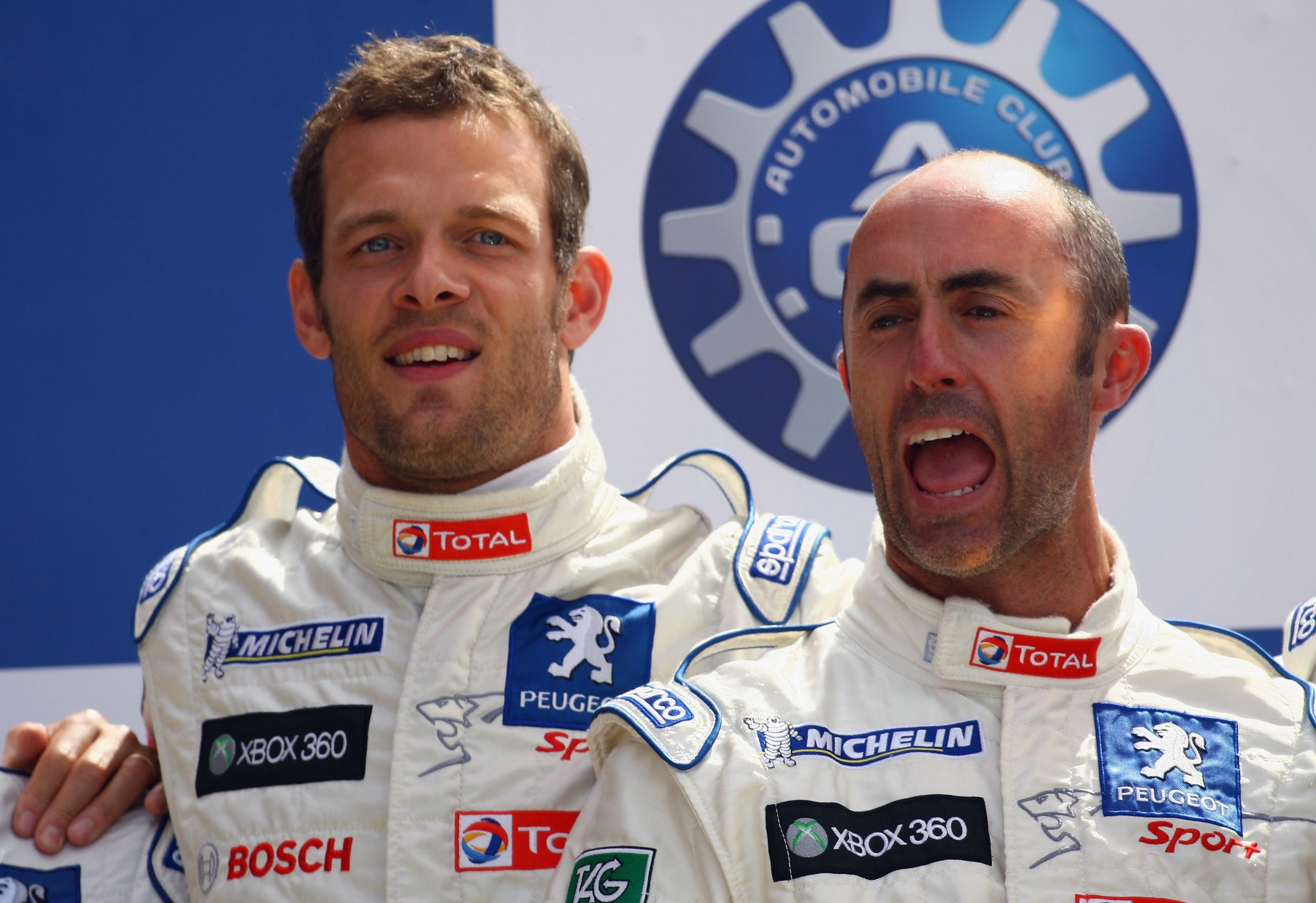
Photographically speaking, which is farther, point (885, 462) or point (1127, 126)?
point (1127, 126)

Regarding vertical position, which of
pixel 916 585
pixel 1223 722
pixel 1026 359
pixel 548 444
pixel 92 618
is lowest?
pixel 92 618

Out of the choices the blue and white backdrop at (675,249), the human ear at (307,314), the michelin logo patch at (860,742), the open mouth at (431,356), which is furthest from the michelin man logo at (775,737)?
the blue and white backdrop at (675,249)

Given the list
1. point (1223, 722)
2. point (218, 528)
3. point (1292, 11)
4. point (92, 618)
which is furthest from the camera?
point (1292, 11)

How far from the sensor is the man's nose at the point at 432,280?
165cm

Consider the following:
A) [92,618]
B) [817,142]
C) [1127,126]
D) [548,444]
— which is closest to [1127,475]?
[1127,126]

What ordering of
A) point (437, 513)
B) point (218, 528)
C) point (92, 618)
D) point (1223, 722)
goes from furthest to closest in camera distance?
1. point (92, 618)
2. point (218, 528)
3. point (437, 513)
4. point (1223, 722)

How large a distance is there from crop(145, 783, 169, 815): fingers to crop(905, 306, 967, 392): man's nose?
43.1 inches

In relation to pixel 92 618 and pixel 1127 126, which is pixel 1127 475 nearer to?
pixel 1127 126

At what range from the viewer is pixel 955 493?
1501 millimetres

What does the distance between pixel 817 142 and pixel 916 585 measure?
43.0 inches

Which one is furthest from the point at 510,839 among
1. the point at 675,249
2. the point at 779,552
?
the point at 675,249

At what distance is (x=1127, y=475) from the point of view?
2.38m

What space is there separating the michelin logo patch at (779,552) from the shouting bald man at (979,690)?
0.12m

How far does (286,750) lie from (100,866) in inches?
A: 11.7
